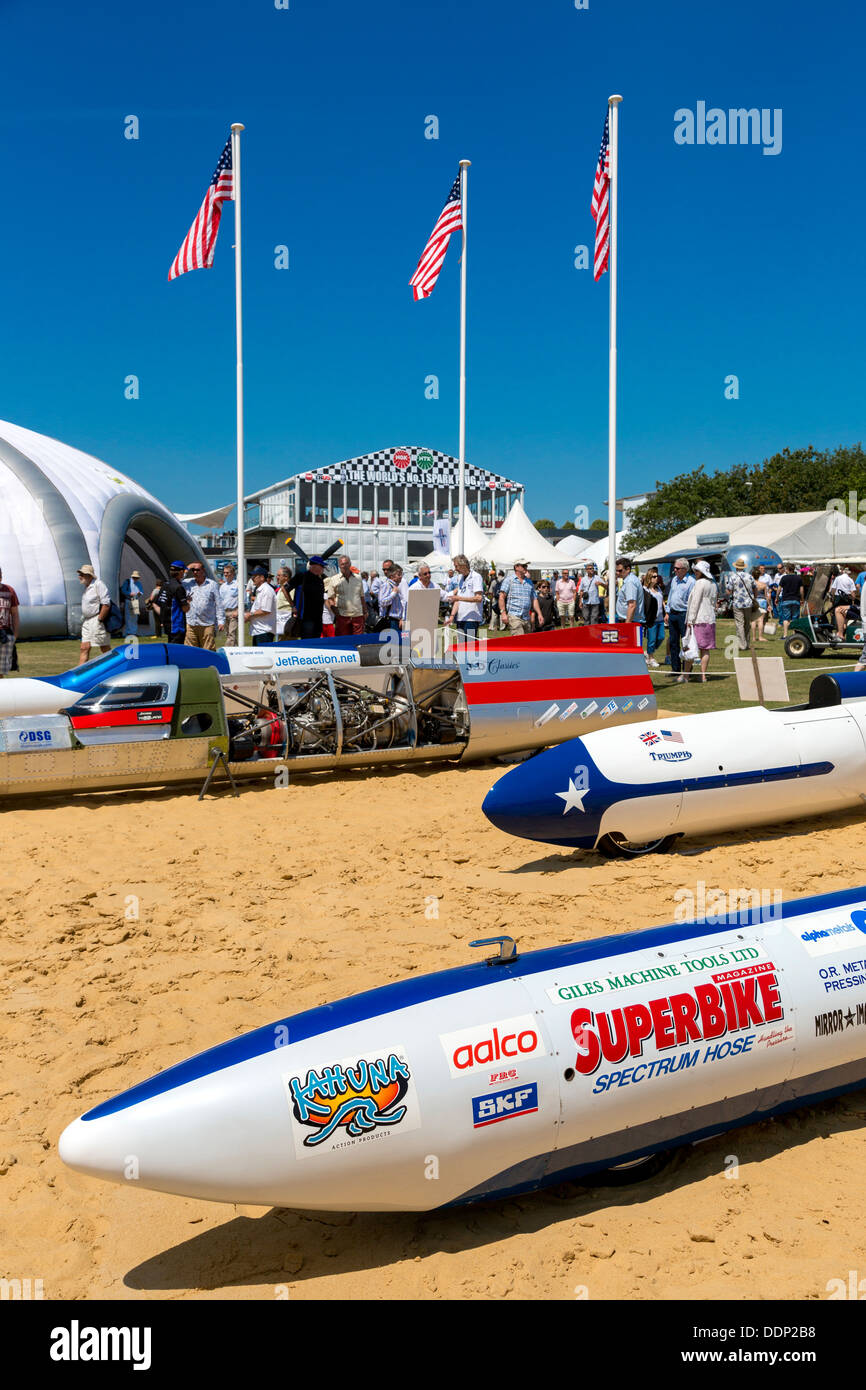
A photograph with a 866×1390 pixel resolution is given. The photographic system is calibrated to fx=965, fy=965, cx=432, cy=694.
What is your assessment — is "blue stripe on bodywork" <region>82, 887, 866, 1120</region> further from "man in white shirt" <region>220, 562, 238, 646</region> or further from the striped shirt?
"man in white shirt" <region>220, 562, 238, 646</region>

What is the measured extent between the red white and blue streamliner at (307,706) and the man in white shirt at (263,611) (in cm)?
243

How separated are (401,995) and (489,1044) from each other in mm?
403

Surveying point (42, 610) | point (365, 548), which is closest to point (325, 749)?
point (42, 610)

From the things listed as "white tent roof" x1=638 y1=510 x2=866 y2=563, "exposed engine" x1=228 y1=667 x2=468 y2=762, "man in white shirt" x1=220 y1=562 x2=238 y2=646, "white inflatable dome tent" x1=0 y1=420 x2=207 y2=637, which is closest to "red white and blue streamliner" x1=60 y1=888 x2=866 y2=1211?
"exposed engine" x1=228 y1=667 x2=468 y2=762

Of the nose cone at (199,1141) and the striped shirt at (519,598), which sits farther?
the striped shirt at (519,598)

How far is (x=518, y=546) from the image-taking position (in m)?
36.9

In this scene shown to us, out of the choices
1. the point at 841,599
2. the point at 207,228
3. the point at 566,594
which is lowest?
the point at 841,599

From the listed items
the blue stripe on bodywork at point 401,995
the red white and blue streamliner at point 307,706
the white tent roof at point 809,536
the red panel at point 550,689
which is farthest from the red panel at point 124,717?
the white tent roof at point 809,536

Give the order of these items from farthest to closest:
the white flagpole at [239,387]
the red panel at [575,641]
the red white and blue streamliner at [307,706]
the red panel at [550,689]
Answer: the white flagpole at [239,387], the red panel at [575,641], the red panel at [550,689], the red white and blue streamliner at [307,706]

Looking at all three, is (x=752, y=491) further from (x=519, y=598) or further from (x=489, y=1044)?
(x=489, y=1044)

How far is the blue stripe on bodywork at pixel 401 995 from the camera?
11.2 feet

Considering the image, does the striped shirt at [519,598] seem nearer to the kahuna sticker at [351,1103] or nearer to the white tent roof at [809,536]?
the kahuna sticker at [351,1103]

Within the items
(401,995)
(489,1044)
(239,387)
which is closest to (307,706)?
(401,995)

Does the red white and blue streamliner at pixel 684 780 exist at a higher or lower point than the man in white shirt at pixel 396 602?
lower
